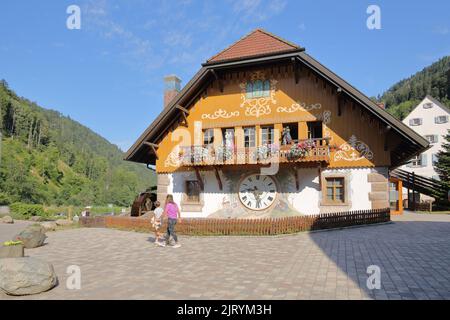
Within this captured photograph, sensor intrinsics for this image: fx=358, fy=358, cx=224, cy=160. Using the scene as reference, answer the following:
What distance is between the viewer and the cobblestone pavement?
6688mm

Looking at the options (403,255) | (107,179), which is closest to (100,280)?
(403,255)

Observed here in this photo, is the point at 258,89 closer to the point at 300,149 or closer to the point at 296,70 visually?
the point at 296,70

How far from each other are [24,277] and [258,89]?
15963 mm

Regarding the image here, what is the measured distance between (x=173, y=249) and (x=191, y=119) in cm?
1103

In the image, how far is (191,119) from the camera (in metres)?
21.6

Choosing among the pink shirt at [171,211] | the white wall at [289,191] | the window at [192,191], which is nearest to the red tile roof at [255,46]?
the white wall at [289,191]

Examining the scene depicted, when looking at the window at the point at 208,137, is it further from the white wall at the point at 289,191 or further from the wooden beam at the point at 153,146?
the wooden beam at the point at 153,146

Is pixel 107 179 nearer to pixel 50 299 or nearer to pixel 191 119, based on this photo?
pixel 191 119

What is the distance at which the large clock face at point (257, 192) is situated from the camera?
762 inches

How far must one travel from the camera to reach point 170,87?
80.2 feet

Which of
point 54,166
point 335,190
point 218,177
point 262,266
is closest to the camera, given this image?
point 262,266

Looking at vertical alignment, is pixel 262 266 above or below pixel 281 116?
below

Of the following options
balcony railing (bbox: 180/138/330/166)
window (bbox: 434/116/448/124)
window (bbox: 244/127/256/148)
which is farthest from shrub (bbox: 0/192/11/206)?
window (bbox: 434/116/448/124)

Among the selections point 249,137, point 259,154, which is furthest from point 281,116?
point 259,154
